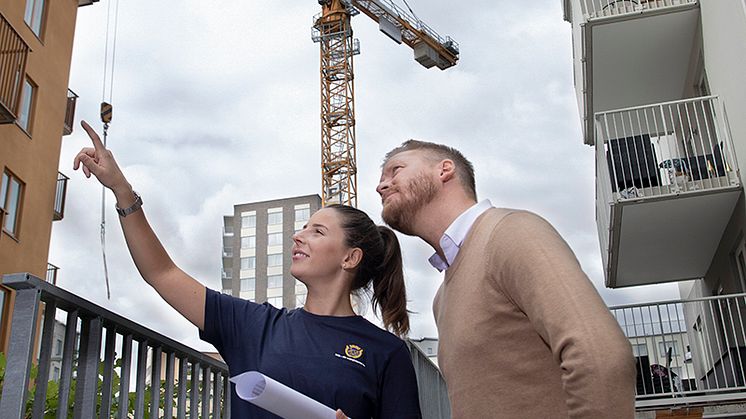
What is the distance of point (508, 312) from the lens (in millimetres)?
1819

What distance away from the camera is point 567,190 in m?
43.1

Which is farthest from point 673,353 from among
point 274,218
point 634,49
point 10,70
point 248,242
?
point 248,242

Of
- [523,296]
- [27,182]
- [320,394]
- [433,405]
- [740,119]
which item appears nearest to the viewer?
[523,296]

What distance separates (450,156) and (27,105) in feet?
50.2

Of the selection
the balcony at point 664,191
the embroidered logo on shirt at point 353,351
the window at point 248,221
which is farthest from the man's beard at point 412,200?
the window at point 248,221

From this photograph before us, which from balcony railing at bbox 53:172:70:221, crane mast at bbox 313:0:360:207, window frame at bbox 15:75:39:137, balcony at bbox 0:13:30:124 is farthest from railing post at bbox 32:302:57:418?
crane mast at bbox 313:0:360:207

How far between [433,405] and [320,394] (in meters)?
2.73

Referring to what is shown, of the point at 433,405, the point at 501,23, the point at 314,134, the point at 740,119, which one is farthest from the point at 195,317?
the point at 314,134

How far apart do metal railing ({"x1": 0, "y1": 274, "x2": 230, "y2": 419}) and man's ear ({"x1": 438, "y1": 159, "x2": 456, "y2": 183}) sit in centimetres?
107

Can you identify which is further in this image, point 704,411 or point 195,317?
point 704,411

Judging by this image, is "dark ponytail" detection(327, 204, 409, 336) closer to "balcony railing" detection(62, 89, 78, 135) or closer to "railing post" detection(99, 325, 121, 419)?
"railing post" detection(99, 325, 121, 419)

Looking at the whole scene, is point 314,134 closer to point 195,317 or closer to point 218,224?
point 218,224

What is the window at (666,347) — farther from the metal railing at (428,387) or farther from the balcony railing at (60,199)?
the balcony railing at (60,199)

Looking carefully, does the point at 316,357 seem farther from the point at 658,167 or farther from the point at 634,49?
the point at 634,49
